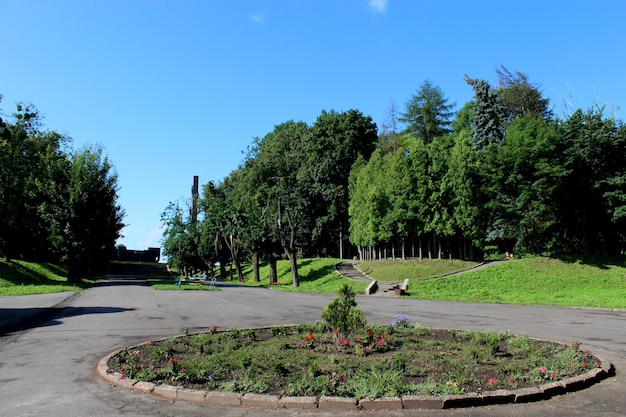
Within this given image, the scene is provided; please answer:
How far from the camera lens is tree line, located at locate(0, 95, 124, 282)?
1245 inches

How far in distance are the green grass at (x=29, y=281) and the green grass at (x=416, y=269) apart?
21.7 meters

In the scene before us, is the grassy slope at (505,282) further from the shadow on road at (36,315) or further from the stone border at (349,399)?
the stone border at (349,399)

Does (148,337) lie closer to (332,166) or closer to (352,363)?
(352,363)

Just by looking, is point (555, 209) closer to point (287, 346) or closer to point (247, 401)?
point (287, 346)

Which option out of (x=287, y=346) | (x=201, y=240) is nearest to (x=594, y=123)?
(x=287, y=346)

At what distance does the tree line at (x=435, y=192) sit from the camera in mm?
33312

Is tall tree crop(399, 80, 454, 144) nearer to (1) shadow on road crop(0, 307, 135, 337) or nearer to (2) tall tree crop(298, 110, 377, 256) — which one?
(2) tall tree crop(298, 110, 377, 256)

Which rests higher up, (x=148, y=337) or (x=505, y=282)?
(x=505, y=282)

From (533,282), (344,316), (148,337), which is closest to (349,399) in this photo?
(344,316)

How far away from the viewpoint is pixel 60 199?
104 ft

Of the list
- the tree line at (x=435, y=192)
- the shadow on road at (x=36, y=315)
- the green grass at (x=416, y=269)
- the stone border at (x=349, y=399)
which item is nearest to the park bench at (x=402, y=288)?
the green grass at (x=416, y=269)

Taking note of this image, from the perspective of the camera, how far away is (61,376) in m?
6.99

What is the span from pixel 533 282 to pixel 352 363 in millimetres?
26770

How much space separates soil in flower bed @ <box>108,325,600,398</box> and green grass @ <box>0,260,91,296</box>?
1883cm
